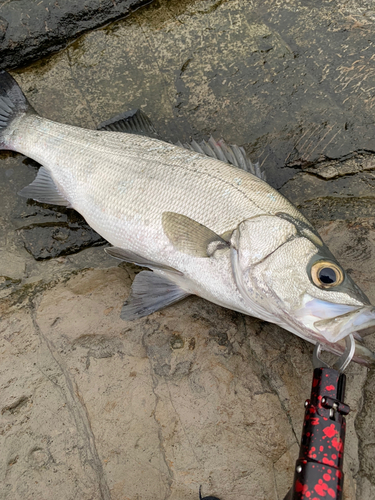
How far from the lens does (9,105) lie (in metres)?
3.22

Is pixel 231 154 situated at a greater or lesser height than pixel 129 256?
greater

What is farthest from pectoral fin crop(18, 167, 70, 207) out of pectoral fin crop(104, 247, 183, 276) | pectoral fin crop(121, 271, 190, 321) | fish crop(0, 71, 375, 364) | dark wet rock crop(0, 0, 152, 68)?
dark wet rock crop(0, 0, 152, 68)

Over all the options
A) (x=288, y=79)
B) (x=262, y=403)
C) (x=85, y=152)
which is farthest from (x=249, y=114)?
(x=262, y=403)

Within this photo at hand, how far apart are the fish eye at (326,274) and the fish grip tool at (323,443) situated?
49cm

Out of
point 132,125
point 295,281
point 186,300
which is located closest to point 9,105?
point 132,125

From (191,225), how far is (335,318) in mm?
1025

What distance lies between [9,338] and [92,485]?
1.06 metres

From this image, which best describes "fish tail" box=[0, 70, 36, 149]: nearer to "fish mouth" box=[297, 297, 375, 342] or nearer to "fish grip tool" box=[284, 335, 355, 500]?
"fish mouth" box=[297, 297, 375, 342]

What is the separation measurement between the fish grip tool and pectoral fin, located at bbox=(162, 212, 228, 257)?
0.98m

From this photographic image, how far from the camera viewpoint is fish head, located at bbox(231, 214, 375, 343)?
2.03 meters

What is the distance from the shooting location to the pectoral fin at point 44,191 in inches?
122

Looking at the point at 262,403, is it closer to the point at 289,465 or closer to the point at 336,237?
the point at 289,465

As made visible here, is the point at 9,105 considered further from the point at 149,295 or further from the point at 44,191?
the point at 149,295

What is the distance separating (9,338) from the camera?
→ 2.58 m
